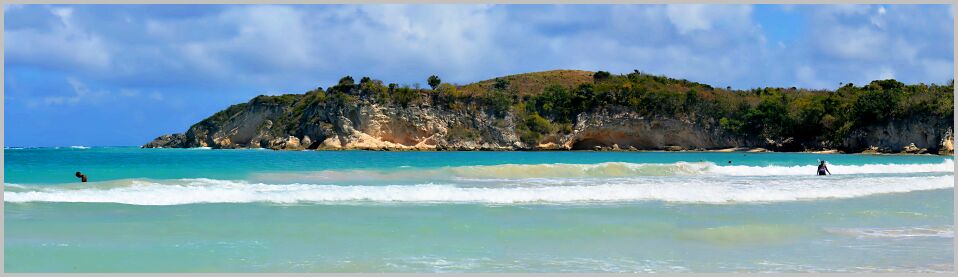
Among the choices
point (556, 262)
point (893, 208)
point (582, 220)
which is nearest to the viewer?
point (556, 262)

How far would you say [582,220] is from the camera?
12.9 m

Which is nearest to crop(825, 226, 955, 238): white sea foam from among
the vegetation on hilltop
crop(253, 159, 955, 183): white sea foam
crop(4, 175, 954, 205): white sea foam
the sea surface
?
the sea surface

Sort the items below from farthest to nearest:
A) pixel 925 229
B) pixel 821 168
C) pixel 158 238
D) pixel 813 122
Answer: pixel 813 122, pixel 821 168, pixel 925 229, pixel 158 238

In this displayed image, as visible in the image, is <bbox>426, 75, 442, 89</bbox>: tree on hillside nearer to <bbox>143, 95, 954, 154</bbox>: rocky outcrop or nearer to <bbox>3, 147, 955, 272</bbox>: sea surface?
<bbox>143, 95, 954, 154</bbox>: rocky outcrop

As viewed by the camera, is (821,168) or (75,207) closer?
(75,207)

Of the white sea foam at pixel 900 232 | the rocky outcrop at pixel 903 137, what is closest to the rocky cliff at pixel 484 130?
the rocky outcrop at pixel 903 137

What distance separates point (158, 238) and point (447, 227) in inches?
156

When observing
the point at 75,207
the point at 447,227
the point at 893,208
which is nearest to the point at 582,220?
the point at 447,227

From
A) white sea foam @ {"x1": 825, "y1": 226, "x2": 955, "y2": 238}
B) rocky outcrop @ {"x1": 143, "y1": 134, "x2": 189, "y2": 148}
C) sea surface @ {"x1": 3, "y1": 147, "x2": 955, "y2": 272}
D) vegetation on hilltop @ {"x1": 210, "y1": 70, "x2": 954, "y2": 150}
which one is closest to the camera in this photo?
sea surface @ {"x1": 3, "y1": 147, "x2": 955, "y2": 272}

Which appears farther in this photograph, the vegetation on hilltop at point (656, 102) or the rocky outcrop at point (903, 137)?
the vegetation on hilltop at point (656, 102)

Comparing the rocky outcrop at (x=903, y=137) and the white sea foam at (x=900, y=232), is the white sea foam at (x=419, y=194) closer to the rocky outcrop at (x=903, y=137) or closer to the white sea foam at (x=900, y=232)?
the white sea foam at (x=900, y=232)

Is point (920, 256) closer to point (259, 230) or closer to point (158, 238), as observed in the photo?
point (259, 230)

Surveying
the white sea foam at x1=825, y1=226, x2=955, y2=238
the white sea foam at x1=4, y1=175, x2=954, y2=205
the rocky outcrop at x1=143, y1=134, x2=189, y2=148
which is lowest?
the white sea foam at x1=825, y1=226, x2=955, y2=238

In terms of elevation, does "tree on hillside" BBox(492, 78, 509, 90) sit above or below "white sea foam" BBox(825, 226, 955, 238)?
above
